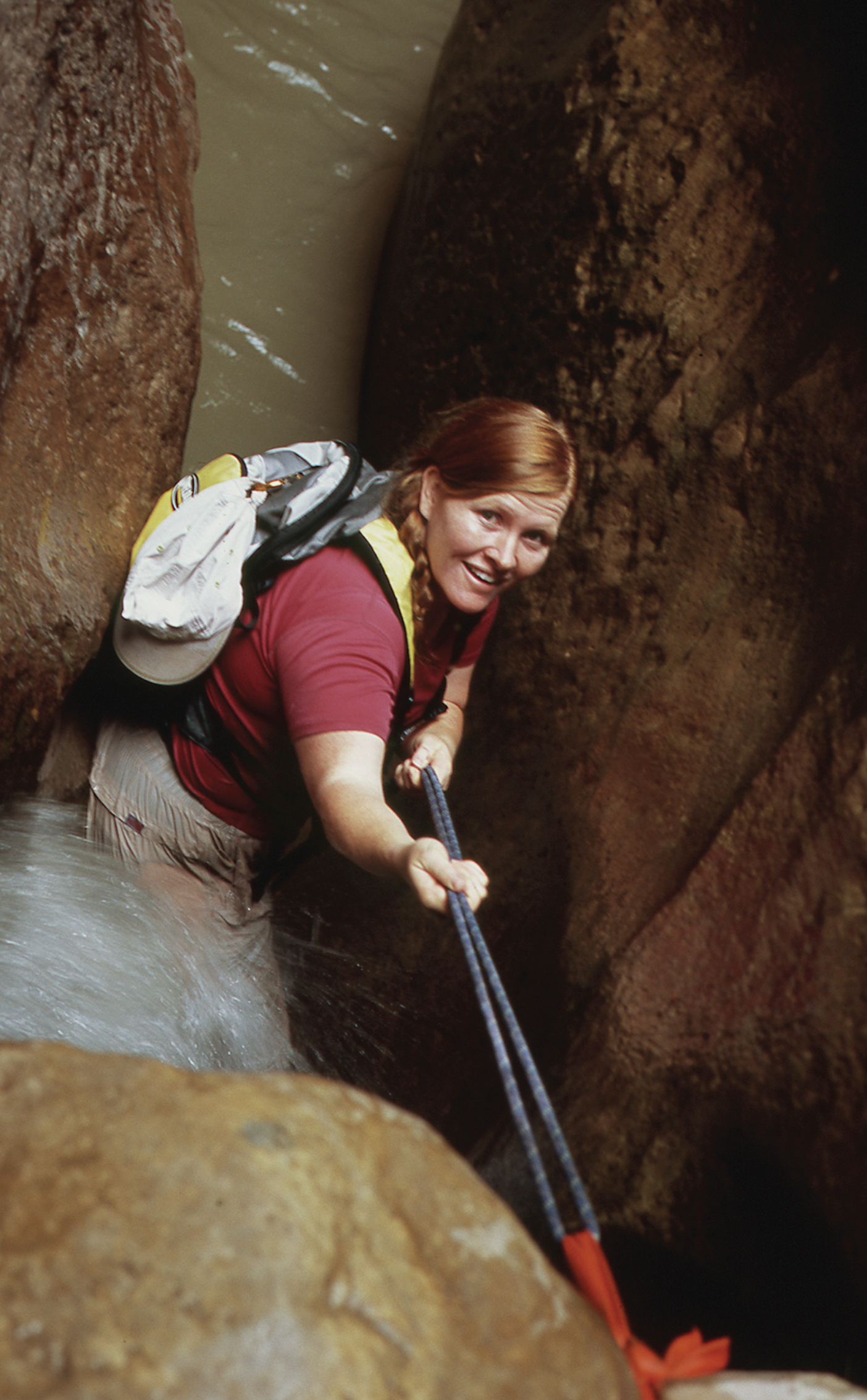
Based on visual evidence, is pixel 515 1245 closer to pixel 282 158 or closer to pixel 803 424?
pixel 803 424

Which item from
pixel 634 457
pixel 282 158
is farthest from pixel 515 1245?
pixel 282 158

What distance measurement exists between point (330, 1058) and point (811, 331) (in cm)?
214

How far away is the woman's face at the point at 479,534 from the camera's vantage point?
1890 millimetres

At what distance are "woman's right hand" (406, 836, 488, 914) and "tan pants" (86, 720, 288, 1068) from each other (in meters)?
0.92

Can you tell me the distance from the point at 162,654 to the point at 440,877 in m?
0.85

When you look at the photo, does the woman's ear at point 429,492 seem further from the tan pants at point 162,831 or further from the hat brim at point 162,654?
the tan pants at point 162,831

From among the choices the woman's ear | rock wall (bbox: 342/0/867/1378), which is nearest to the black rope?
rock wall (bbox: 342/0/867/1378)

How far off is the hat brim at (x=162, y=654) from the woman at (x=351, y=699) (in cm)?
6

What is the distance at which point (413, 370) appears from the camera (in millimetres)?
3082

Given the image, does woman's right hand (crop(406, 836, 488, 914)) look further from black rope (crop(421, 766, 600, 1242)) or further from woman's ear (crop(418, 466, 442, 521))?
woman's ear (crop(418, 466, 442, 521))

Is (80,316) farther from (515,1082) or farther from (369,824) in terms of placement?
(515,1082)

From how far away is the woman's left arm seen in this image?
210cm

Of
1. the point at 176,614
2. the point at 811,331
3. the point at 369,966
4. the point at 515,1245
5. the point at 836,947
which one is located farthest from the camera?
the point at 369,966

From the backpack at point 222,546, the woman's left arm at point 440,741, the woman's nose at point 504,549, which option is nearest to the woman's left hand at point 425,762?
the woman's left arm at point 440,741
